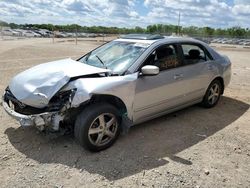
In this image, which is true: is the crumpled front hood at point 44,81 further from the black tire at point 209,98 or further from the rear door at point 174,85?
the black tire at point 209,98

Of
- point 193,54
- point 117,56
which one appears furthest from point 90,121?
point 193,54

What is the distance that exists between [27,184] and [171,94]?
2.77 m

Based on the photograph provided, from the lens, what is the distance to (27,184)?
332cm

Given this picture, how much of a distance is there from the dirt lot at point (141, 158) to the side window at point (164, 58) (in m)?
1.09

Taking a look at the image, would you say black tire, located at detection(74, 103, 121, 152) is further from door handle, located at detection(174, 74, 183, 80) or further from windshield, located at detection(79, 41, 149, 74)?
door handle, located at detection(174, 74, 183, 80)

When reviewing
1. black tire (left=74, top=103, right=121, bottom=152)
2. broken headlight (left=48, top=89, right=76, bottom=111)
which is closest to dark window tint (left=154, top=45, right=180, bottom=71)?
black tire (left=74, top=103, right=121, bottom=152)

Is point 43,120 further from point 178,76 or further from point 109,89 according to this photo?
point 178,76

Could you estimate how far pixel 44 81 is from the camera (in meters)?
4.13

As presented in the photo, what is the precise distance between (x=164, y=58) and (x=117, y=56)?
81 cm

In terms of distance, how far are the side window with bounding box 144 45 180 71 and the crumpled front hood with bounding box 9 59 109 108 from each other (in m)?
0.86

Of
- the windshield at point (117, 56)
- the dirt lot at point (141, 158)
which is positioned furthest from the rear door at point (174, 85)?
the dirt lot at point (141, 158)

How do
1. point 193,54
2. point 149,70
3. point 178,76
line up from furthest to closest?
point 193,54, point 178,76, point 149,70

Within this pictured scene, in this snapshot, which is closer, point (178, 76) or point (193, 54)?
point (178, 76)

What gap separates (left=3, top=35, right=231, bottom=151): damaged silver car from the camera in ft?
12.8
